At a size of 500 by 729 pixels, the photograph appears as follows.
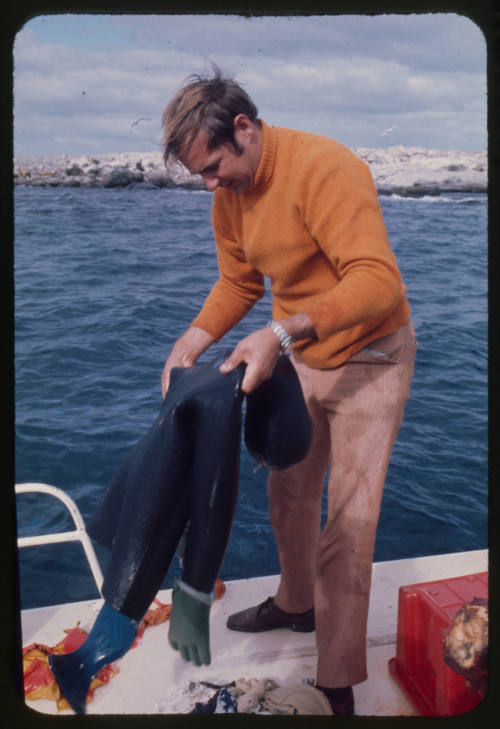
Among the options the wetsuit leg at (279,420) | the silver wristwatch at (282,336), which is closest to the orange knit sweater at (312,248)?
the silver wristwatch at (282,336)

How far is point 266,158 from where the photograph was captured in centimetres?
229

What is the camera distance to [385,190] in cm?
2386

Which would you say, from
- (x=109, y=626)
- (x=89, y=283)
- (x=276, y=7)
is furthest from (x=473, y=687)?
(x=89, y=283)

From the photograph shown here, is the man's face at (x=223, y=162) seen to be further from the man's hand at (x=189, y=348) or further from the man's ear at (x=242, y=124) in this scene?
the man's hand at (x=189, y=348)

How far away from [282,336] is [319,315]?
16 centimetres

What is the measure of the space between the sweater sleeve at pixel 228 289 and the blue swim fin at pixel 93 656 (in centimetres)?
114

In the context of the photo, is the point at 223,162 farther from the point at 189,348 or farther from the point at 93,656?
the point at 93,656

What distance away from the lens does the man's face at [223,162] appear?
2141 mm

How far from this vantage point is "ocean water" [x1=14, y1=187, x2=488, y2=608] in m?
6.57

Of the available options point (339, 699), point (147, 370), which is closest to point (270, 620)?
point (339, 699)

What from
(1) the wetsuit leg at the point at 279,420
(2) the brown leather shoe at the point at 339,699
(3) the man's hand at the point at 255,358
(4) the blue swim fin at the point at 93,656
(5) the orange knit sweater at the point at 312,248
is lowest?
(2) the brown leather shoe at the point at 339,699

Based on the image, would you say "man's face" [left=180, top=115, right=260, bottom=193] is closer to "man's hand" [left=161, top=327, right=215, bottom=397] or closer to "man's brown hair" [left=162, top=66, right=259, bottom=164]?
"man's brown hair" [left=162, top=66, right=259, bottom=164]

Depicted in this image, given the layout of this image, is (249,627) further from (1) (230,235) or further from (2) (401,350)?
(1) (230,235)

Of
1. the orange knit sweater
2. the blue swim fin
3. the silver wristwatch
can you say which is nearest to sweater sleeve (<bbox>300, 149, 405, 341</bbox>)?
the orange knit sweater
